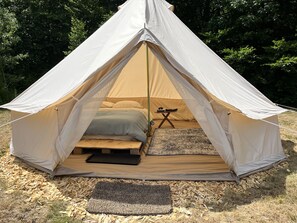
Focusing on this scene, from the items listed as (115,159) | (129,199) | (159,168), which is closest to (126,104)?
(115,159)

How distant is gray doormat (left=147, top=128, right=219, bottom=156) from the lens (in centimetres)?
411

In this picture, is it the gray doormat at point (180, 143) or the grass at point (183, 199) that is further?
the gray doormat at point (180, 143)

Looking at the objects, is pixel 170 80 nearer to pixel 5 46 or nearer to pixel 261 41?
pixel 261 41

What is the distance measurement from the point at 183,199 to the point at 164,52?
1.56 meters

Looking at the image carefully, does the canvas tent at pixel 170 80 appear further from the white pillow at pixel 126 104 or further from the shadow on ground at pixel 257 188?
the white pillow at pixel 126 104

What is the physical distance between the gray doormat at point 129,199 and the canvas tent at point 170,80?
0.67m

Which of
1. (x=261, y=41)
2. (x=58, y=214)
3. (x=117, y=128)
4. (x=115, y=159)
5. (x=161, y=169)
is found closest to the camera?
(x=58, y=214)

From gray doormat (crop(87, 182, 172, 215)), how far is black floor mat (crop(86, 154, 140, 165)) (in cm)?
50

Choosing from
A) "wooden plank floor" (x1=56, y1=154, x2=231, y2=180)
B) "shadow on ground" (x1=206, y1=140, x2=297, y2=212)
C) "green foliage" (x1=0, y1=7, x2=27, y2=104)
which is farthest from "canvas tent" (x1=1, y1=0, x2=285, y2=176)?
"green foliage" (x1=0, y1=7, x2=27, y2=104)

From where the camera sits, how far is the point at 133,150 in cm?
398

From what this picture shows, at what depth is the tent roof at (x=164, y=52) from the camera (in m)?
3.31

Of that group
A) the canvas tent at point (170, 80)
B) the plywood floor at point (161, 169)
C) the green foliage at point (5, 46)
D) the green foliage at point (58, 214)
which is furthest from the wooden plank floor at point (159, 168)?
the green foliage at point (5, 46)

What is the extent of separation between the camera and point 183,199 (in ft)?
9.93

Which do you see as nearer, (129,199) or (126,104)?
(129,199)
